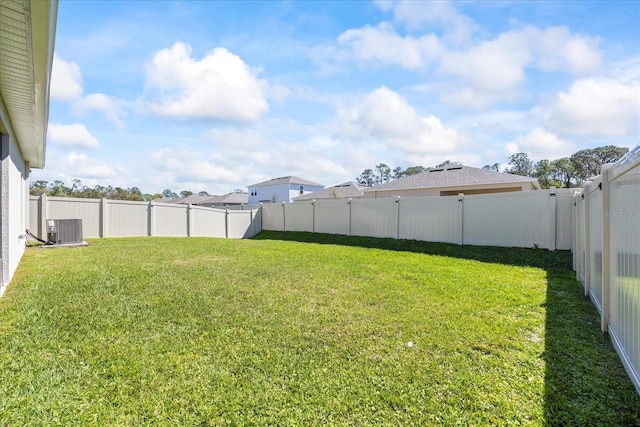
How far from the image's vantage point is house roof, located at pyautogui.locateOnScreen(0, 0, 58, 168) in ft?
7.44

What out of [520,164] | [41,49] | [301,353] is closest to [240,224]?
[41,49]

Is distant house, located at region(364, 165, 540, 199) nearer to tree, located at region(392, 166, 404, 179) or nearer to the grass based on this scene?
the grass

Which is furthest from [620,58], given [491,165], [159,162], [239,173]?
[491,165]

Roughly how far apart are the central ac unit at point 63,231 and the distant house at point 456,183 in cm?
1581

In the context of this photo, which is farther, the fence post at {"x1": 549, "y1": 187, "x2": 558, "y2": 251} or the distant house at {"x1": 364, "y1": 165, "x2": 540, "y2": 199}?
the distant house at {"x1": 364, "y1": 165, "x2": 540, "y2": 199}

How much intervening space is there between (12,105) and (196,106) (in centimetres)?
1084

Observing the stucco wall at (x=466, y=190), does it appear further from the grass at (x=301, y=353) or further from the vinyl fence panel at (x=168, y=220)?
the grass at (x=301, y=353)

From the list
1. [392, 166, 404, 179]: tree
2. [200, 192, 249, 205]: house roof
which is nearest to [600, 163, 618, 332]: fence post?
[200, 192, 249, 205]: house roof

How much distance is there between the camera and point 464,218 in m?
9.77

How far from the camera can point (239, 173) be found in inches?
1917

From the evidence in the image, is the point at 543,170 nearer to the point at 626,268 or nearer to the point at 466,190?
the point at 466,190

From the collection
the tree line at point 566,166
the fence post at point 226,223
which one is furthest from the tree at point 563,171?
the fence post at point 226,223

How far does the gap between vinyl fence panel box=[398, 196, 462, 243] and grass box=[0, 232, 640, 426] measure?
4389 mm

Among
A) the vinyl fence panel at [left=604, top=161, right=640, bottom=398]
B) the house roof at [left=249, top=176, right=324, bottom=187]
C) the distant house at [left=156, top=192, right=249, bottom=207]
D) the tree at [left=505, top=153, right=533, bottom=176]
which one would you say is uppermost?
the tree at [left=505, top=153, right=533, bottom=176]
